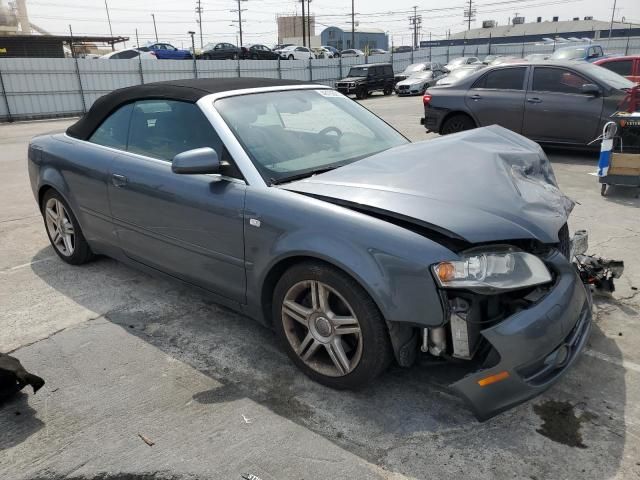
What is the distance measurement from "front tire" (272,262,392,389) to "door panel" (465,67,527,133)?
7.17 metres

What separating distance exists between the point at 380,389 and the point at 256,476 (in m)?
0.86

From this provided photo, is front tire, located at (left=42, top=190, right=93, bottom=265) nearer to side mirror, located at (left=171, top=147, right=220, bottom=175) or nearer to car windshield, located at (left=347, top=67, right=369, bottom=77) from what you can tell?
side mirror, located at (left=171, top=147, right=220, bottom=175)

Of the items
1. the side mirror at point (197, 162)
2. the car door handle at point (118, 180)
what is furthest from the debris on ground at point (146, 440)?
the car door handle at point (118, 180)

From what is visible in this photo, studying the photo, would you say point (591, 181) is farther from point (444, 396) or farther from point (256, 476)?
point (256, 476)

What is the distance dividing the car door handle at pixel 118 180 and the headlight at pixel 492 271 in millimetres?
2375

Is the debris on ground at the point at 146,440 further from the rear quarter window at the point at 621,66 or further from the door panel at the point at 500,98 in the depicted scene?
the rear quarter window at the point at 621,66

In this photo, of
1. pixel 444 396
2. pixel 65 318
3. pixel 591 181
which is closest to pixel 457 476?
pixel 444 396

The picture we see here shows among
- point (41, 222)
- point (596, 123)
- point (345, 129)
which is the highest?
point (345, 129)

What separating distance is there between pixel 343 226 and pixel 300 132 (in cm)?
111

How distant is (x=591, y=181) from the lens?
7.12 m

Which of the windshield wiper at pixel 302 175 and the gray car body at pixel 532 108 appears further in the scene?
the gray car body at pixel 532 108

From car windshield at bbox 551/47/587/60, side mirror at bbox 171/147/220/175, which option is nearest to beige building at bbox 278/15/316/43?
car windshield at bbox 551/47/587/60

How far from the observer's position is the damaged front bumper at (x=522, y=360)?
2.29 m

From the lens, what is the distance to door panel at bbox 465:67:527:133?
8.83 meters
